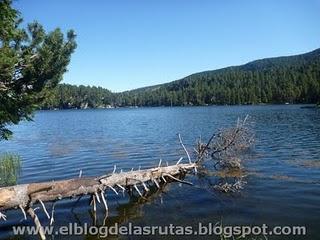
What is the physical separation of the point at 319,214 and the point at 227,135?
1055 centimetres

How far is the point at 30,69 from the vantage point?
826 inches

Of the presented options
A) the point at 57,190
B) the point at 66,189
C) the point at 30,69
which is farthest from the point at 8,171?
the point at 57,190

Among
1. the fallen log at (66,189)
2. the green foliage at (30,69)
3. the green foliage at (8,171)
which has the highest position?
the green foliage at (30,69)

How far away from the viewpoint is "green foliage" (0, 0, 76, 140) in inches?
786

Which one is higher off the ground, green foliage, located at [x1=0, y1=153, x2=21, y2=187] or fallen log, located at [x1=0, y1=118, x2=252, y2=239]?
fallen log, located at [x1=0, y1=118, x2=252, y2=239]

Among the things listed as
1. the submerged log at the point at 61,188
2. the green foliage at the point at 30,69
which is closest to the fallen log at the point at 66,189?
the submerged log at the point at 61,188

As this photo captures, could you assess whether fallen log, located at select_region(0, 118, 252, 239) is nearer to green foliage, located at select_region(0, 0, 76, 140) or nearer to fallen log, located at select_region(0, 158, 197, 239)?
fallen log, located at select_region(0, 158, 197, 239)

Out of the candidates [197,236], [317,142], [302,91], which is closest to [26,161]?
[197,236]

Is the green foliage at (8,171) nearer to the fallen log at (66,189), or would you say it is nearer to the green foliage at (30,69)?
the green foliage at (30,69)

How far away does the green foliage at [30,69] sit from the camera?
65.5 ft

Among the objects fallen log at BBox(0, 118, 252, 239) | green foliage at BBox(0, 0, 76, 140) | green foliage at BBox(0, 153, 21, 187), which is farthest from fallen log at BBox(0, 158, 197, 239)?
green foliage at BBox(0, 153, 21, 187)

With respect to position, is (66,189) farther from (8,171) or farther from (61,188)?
(8,171)

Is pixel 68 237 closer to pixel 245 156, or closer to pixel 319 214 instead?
pixel 319 214

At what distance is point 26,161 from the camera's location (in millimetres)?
35000
